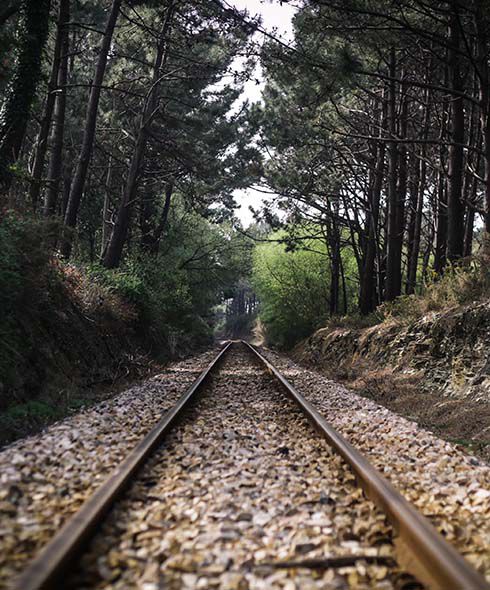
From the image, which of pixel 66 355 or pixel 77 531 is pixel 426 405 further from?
pixel 77 531

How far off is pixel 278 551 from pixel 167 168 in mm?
20793

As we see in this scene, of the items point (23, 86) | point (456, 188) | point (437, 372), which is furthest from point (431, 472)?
point (23, 86)

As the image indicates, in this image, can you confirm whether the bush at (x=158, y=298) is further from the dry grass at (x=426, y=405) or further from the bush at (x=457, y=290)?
the bush at (x=457, y=290)

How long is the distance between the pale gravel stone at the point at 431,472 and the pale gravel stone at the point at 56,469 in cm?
238

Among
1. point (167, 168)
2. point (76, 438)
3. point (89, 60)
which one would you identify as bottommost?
point (76, 438)

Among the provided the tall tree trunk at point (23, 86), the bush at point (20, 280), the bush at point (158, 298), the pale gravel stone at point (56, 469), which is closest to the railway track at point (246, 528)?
the pale gravel stone at point (56, 469)

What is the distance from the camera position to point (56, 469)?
424cm

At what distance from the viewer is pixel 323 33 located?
37.8ft

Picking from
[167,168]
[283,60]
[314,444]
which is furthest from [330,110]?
[314,444]

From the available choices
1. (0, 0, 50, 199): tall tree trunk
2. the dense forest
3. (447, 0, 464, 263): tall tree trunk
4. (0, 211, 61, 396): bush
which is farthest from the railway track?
(447, 0, 464, 263): tall tree trunk

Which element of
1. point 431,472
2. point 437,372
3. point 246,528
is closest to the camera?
point 246,528

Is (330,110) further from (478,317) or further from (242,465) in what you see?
(242,465)

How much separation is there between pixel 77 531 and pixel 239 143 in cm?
2310

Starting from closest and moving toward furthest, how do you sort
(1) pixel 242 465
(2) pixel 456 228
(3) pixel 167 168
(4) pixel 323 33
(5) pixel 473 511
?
(5) pixel 473 511, (1) pixel 242 465, (4) pixel 323 33, (2) pixel 456 228, (3) pixel 167 168
